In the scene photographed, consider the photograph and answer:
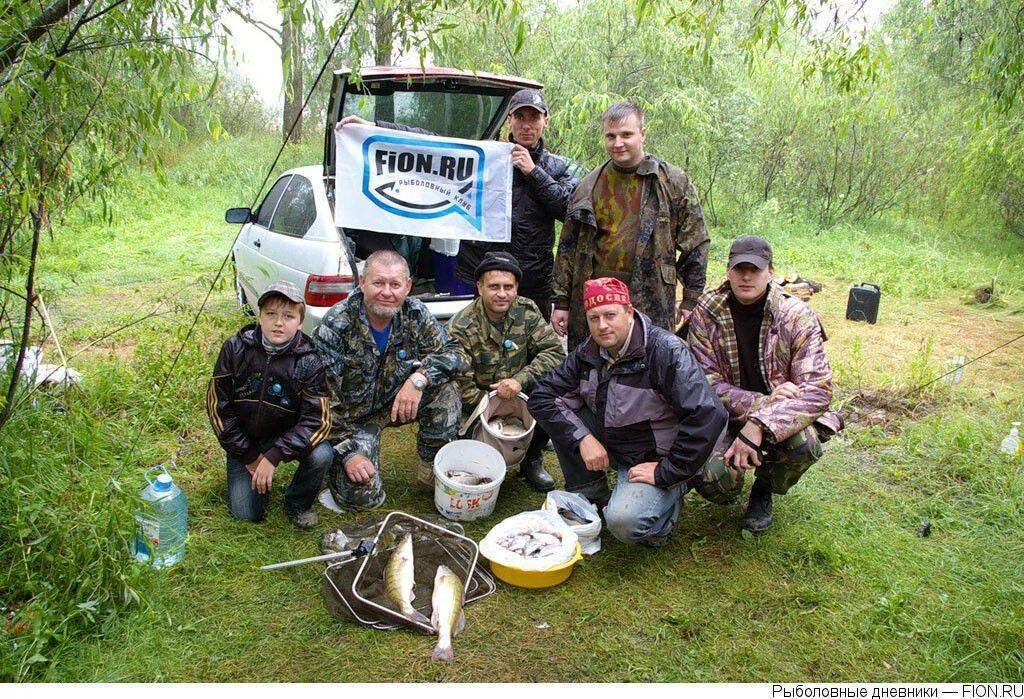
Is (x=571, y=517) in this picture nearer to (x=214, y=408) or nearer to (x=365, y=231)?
Answer: (x=214, y=408)

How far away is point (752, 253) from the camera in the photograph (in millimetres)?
3436

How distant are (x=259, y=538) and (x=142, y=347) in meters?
2.62

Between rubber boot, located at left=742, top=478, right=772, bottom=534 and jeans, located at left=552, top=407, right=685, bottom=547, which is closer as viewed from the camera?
jeans, located at left=552, top=407, right=685, bottom=547

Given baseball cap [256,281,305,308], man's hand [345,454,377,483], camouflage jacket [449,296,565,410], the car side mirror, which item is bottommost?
man's hand [345,454,377,483]

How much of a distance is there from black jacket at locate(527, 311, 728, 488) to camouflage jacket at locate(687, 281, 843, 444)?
0.28m

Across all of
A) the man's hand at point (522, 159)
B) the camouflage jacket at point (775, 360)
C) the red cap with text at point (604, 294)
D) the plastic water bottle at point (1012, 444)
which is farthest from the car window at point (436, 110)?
the plastic water bottle at point (1012, 444)

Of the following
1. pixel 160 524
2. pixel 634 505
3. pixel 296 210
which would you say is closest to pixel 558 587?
pixel 634 505

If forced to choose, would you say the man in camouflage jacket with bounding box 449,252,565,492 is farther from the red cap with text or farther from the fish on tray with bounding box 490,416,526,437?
the red cap with text

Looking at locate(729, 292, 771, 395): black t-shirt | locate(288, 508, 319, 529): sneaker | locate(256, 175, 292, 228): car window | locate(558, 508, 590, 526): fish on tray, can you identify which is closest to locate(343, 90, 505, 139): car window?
locate(256, 175, 292, 228): car window

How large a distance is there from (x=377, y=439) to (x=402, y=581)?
1.06 meters

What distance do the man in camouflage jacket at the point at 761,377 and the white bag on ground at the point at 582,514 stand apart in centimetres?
59

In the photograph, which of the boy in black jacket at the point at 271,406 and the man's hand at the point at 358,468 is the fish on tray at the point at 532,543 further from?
the boy in black jacket at the point at 271,406

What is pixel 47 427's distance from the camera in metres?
3.49

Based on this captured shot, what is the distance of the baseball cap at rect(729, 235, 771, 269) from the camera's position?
11.2 feet
